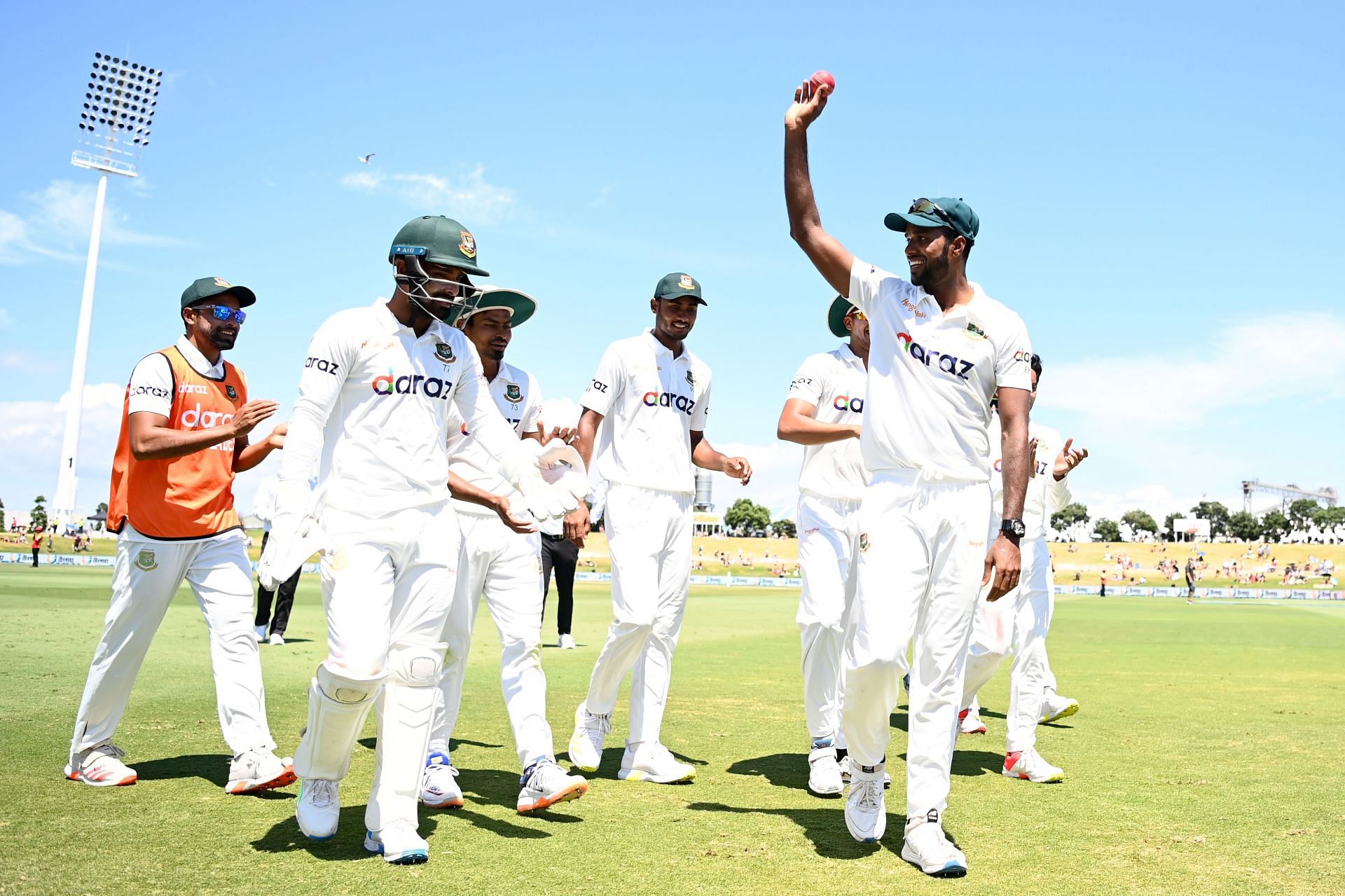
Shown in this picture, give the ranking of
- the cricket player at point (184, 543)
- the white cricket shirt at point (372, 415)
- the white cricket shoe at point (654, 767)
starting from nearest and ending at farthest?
the white cricket shirt at point (372, 415) → the cricket player at point (184, 543) → the white cricket shoe at point (654, 767)

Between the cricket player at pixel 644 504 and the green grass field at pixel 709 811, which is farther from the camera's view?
the cricket player at pixel 644 504

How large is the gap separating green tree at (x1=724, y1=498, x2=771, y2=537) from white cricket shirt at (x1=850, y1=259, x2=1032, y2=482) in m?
147

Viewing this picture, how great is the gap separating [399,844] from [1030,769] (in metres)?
4.13

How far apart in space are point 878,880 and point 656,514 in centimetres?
304

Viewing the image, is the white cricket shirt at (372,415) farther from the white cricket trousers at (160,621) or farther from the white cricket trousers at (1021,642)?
the white cricket trousers at (1021,642)

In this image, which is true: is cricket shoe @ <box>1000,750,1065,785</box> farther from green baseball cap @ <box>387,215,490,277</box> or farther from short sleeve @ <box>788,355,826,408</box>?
green baseball cap @ <box>387,215,490,277</box>

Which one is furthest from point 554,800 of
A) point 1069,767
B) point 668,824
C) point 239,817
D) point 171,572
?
point 1069,767

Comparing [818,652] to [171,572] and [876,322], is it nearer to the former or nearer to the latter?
[876,322]

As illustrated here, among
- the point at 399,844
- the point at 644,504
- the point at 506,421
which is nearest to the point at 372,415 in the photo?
the point at 506,421

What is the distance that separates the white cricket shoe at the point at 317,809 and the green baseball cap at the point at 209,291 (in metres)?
3.10

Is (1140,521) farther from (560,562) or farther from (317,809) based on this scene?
(317,809)

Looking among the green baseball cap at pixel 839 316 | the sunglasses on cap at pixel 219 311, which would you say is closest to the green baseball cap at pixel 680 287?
the green baseball cap at pixel 839 316

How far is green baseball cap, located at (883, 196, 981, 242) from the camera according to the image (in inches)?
203

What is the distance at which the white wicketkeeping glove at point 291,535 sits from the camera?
4496 millimetres
